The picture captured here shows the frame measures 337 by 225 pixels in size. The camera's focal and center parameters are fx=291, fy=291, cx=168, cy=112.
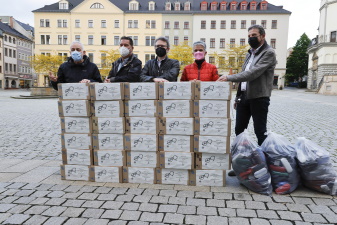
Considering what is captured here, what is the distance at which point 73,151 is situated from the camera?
4172mm

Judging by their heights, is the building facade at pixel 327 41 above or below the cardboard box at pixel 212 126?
above

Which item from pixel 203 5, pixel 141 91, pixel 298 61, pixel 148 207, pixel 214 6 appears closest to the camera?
pixel 148 207

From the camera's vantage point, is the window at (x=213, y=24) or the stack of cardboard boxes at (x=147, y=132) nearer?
the stack of cardboard boxes at (x=147, y=132)

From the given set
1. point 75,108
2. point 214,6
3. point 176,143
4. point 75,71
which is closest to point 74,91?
point 75,108

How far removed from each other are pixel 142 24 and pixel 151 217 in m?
54.4

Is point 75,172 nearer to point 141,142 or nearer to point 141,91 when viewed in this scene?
point 141,142

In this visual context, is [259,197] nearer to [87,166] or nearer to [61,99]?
[87,166]

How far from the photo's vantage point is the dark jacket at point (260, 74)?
3.89 meters

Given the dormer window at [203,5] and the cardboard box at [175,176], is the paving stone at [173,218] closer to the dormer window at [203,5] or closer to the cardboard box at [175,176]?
the cardboard box at [175,176]

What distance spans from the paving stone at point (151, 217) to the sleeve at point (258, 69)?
1.93 metres

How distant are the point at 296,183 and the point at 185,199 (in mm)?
1486

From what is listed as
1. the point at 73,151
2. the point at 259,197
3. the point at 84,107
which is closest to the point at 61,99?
the point at 84,107

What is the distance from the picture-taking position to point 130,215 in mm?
3080

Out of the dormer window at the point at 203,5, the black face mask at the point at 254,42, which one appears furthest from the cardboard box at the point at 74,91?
the dormer window at the point at 203,5
